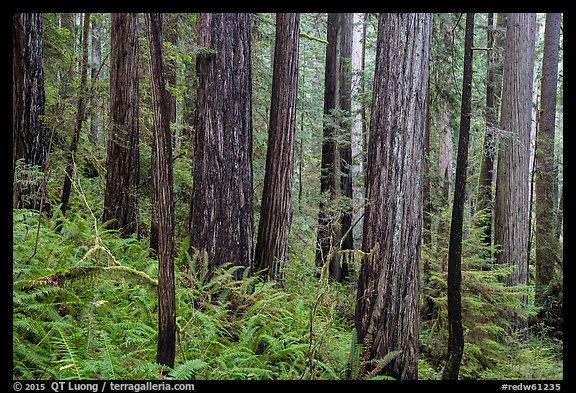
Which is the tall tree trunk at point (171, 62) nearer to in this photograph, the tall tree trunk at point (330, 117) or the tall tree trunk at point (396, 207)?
the tall tree trunk at point (396, 207)

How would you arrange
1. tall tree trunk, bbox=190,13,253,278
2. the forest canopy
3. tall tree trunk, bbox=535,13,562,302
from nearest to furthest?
the forest canopy, tall tree trunk, bbox=190,13,253,278, tall tree trunk, bbox=535,13,562,302

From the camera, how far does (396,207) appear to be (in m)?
5.55

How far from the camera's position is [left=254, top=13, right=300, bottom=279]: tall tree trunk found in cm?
852

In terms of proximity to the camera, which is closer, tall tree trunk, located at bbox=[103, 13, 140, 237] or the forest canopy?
the forest canopy

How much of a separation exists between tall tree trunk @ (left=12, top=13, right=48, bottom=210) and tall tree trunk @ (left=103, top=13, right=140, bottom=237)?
1340mm

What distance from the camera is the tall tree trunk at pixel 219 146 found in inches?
272

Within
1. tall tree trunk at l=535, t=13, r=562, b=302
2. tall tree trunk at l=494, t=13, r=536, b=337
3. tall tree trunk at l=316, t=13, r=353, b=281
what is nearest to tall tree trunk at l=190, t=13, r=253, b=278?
tall tree trunk at l=316, t=13, r=353, b=281

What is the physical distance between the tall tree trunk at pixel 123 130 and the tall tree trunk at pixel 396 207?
491 cm

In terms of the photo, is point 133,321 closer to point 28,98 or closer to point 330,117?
point 28,98

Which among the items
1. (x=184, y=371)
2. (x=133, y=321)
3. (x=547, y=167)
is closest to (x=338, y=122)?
(x=547, y=167)

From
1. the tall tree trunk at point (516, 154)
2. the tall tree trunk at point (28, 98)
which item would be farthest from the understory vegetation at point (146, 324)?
the tall tree trunk at point (516, 154)

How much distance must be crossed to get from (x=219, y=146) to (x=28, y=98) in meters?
3.17

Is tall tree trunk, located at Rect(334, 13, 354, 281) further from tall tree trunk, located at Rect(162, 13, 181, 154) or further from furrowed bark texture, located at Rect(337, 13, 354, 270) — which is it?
tall tree trunk, located at Rect(162, 13, 181, 154)

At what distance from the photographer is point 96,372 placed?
13.3ft
